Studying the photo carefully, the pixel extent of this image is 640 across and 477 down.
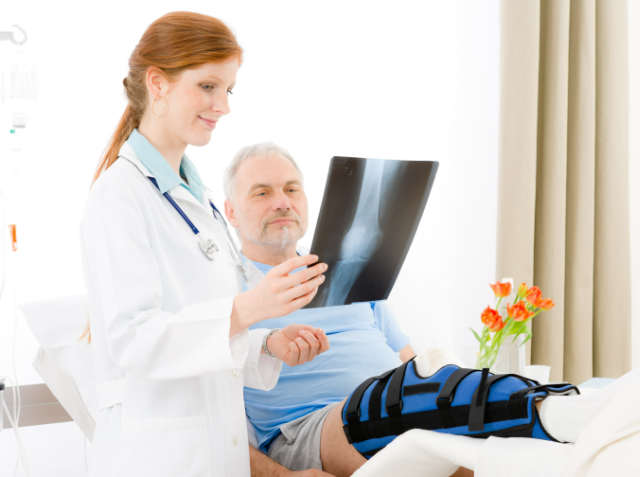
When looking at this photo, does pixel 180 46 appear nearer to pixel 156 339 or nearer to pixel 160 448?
pixel 156 339

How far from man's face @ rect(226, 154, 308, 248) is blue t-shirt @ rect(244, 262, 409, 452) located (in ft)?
0.81

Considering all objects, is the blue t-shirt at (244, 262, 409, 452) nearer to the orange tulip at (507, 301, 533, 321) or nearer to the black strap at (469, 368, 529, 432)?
the orange tulip at (507, 301, 533, 321)

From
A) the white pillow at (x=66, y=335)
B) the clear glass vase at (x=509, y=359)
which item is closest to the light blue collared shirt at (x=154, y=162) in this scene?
the white pillow at (x=66, y=335)

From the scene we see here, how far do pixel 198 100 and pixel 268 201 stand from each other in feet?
2.06

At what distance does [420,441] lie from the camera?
943 millimetres

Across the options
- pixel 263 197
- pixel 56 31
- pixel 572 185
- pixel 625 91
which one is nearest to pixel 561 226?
pixel 572 185

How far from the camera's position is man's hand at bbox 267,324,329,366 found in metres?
1.20

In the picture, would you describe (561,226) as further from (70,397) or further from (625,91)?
(70,397)

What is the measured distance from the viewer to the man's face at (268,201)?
65.3 inches

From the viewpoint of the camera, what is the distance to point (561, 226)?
92.3 inches

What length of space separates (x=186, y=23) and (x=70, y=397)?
3.17ft

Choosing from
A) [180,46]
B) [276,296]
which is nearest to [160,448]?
[276,296]

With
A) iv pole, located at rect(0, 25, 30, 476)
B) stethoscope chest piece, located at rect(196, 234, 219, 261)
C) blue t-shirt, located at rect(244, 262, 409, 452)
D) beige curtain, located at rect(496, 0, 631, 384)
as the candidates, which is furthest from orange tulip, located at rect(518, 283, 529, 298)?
iv pole, located at rect(0, 25, 30, 476)

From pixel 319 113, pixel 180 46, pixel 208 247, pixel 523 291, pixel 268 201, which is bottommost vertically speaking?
pixel 523 291
